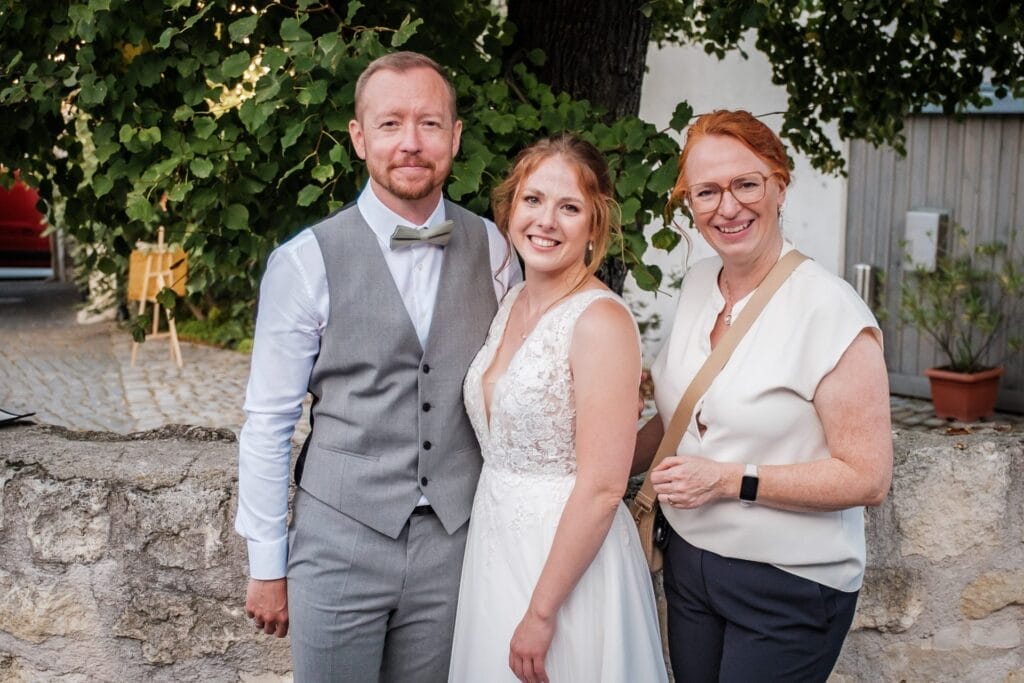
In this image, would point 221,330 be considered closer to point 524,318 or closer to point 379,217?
point 379,217

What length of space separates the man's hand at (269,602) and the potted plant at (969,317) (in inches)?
285

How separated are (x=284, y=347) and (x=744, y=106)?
828 centimetres

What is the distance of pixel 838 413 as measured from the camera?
2105 millimetres

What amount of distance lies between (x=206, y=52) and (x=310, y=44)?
1.49ft

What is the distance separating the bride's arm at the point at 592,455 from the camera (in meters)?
2.19

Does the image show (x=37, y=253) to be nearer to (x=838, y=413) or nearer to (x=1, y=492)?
(x=1, y=492)

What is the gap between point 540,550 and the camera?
7.62 ft

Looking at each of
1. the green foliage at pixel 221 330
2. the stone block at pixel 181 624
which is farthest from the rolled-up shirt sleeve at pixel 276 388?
the green foliage at pixel 221 330

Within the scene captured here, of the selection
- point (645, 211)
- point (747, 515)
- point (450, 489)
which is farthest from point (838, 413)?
point (645, 211)

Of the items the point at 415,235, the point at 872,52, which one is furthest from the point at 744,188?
the point at 872,52

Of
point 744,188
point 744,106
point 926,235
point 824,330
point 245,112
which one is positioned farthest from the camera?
point 744,106

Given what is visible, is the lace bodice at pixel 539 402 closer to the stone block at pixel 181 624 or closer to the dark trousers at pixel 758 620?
the dark trousers at pixel 758 620

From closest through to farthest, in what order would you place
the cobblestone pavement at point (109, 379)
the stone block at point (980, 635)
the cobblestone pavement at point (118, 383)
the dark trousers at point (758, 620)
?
the dark trousers at point (758, 620) → the stone block at point (980, 635) → the cobblestone pavement at point (118, 383) → the cobblestone pavement at point (109, 379)

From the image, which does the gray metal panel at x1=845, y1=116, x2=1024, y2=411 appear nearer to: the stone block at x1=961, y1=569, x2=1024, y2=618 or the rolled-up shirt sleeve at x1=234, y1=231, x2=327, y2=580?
the stone block at x1=961, y1=569, x2=1024, y2=618
